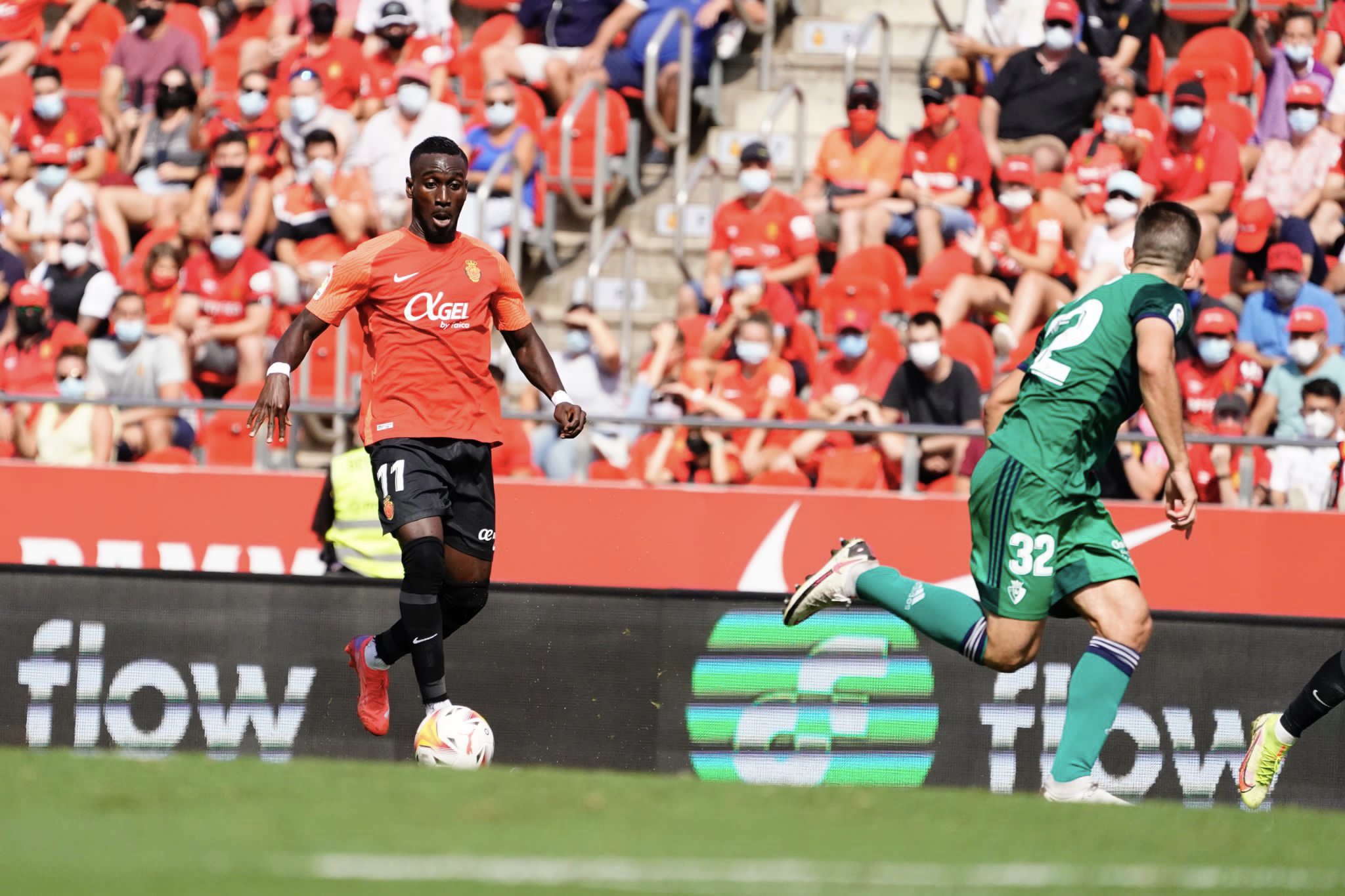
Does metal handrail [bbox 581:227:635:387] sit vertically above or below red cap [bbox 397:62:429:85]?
below

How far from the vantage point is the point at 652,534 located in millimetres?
11828

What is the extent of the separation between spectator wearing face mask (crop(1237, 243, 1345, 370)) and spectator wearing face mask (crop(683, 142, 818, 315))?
298 centimetres

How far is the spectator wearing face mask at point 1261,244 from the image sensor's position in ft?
42.6

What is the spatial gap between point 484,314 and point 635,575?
4399mm

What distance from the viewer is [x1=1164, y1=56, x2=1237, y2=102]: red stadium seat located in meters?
14.4

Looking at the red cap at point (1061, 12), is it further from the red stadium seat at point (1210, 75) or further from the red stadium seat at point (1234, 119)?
the red stadium seat at point (1234, 119)

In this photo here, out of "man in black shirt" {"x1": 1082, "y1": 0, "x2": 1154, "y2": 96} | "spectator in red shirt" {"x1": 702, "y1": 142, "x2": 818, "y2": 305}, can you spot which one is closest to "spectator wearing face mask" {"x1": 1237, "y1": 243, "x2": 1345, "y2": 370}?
"man in black shirt" {"x1": 1082, "y1": 0, "x2": 1154, "y2": 96}

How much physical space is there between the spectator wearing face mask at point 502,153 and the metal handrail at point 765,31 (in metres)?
1.94

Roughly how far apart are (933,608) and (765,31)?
367 inches

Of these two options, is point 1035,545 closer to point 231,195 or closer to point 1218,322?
point 1218,322

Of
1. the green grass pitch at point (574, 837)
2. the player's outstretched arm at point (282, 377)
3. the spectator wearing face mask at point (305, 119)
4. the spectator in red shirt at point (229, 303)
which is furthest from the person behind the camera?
the spectator wearing face mask at point (305, 119)

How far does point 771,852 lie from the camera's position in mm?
5199

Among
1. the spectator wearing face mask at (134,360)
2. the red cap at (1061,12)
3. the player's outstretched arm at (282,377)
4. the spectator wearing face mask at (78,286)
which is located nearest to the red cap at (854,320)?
the red cap at (1061,12)

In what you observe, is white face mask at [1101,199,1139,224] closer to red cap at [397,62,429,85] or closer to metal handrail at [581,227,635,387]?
metal handrail at [581,227,635,387]
